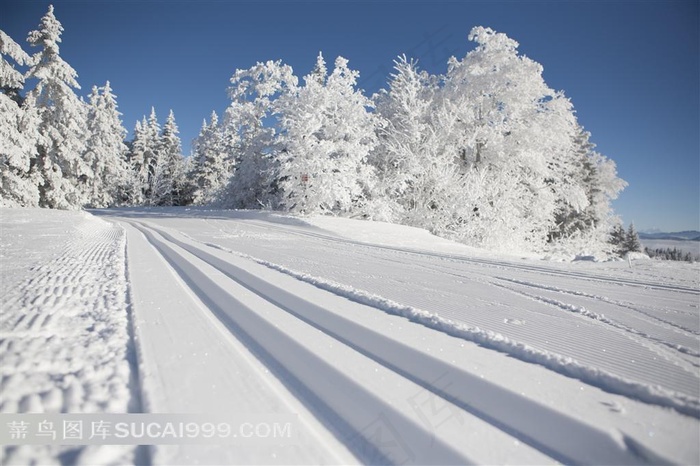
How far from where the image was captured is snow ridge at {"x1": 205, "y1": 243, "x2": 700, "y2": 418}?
4.90 feet

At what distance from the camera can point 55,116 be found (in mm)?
18094

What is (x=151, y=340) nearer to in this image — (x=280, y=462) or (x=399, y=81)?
(x=280, y=462)

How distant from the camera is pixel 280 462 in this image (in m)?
1.24

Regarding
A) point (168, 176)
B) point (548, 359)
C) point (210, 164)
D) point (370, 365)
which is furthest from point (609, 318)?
point (168, 176)

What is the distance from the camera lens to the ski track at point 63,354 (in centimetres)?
141

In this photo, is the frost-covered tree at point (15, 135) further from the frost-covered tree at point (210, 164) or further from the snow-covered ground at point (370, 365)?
the frost-covered tree at point (210, 164)

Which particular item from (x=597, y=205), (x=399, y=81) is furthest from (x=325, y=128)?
(x=597, y=205)

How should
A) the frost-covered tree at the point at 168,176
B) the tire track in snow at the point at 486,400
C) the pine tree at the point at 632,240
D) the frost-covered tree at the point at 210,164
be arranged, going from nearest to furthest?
the tire track in snow at the point at 486,400, the pine tree at the point at 632,240, the frost-covered tree at the point at 210,164, the frost-covered tree at the point at 168,176

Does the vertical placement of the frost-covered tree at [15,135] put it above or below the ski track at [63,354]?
above

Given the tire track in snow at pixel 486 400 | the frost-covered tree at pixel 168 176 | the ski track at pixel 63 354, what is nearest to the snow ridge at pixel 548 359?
the tire track in snow at pixel 486 400

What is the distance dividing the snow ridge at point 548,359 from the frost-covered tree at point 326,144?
12155 millimetres

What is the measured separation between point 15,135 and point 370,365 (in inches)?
846

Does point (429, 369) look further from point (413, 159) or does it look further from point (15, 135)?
point (15, 135)

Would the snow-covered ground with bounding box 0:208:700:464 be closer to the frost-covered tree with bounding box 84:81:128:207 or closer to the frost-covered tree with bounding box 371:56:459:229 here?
the frost-covered tree with bounding box 371:56:459:229
